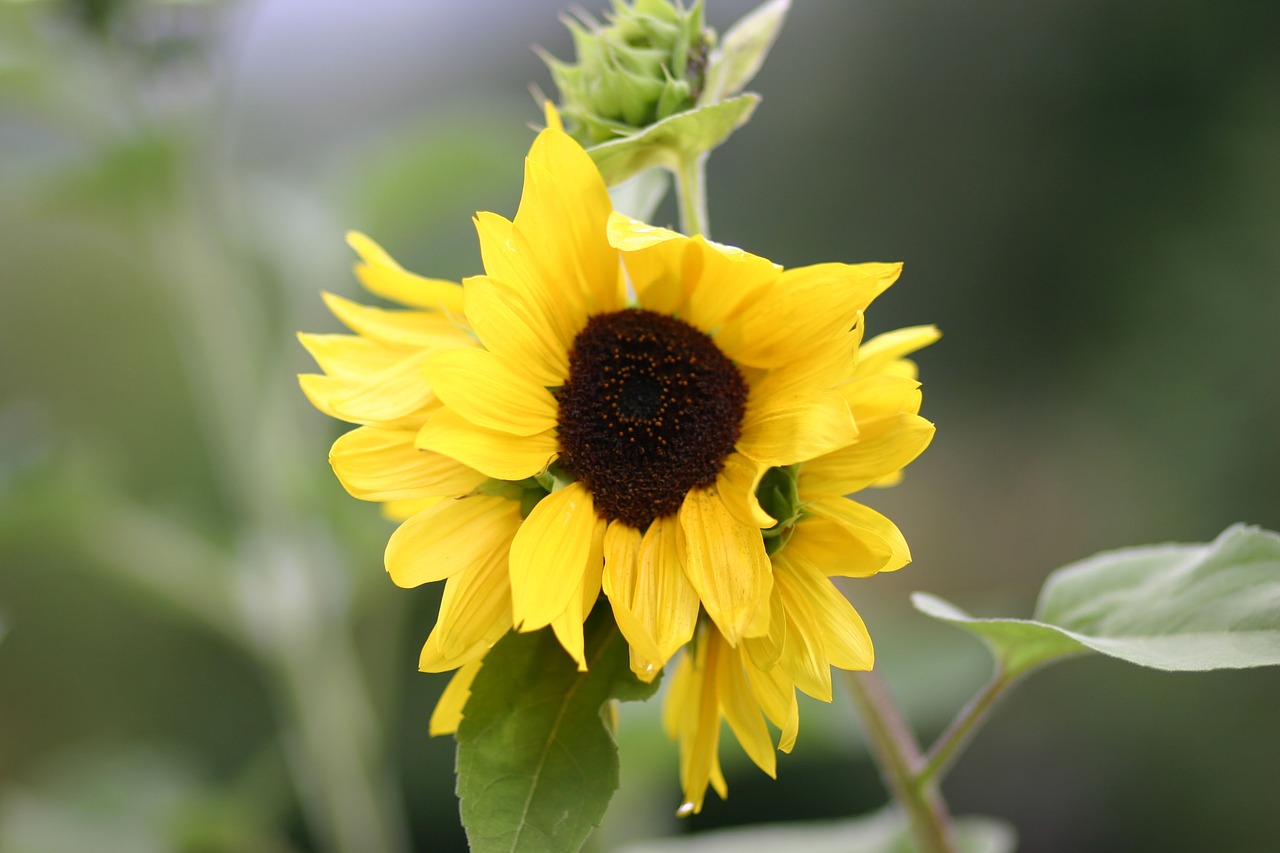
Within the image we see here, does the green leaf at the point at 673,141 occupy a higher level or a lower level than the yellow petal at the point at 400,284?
higher

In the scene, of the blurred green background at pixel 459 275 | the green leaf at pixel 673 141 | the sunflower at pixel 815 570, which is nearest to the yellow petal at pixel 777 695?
the sunflower at pixel 815 570

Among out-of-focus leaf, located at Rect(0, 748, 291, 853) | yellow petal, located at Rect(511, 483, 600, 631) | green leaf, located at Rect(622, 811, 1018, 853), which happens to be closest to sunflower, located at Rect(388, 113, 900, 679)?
yellow petal, located at Rect(511, 483, 600, 631)

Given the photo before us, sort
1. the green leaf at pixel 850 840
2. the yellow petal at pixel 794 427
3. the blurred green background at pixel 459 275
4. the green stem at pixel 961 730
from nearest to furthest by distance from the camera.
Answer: the yellow petal at pixel 794 427
the green stem at pixel 961 730
the green leaf at pixel 850 840
the blurred green background at pixel 459 275

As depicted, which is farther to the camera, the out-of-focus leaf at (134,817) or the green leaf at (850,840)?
the out-of-focus leaf at (134,817)

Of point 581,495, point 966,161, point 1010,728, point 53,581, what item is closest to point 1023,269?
point 966,161

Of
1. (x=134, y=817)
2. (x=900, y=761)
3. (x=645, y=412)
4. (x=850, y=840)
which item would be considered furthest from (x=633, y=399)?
(x=134, y=817)

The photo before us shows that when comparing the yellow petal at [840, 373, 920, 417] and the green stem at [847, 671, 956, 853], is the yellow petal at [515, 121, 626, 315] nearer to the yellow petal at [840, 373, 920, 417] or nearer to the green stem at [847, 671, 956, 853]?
the yellow petal at [840, 373, 920, 417]

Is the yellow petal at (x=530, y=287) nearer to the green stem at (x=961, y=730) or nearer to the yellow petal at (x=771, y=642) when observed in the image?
the yellow petal at (x=771, y=642)
